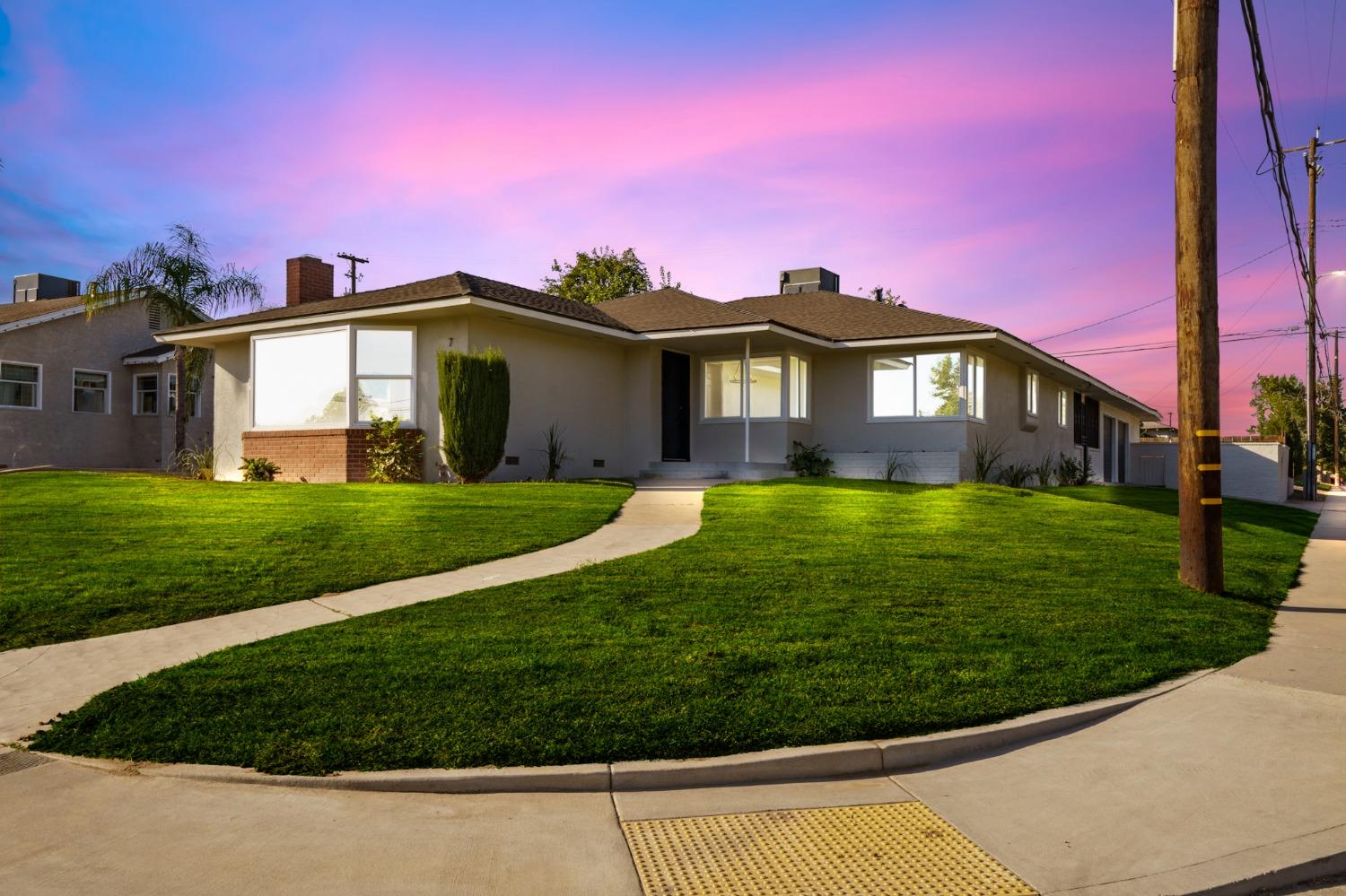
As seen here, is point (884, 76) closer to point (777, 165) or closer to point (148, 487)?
point (777, 165)

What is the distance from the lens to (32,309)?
1070 inches

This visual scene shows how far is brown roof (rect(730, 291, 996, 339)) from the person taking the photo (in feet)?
63.6

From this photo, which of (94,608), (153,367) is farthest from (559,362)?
Result: (153,367)

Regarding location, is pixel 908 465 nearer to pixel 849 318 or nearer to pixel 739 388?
pixel 739 388

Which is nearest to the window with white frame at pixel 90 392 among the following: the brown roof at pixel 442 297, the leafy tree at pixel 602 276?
the brown roof at pixel 442 297

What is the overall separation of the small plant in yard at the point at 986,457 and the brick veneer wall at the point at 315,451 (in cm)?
1144

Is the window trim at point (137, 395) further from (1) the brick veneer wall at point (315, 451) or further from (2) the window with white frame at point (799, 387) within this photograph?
(2) the window with white frame at point (799, 387)

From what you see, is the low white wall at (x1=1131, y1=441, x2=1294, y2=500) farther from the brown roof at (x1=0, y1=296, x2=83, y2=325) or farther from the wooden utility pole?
the brown roof at (x1=0, y1=296, x2=83, y2=325)

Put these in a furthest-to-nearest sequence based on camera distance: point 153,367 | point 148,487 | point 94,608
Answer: point 153,367 → point 148,487 → point 94,608

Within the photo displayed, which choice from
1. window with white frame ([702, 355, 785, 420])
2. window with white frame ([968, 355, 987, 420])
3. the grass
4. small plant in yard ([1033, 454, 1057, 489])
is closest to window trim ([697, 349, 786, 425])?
window with white frame ([702, 355, 785, 420])

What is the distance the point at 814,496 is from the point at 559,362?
650 centimetres

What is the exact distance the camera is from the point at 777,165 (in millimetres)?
19172

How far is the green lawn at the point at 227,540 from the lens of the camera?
7145mm

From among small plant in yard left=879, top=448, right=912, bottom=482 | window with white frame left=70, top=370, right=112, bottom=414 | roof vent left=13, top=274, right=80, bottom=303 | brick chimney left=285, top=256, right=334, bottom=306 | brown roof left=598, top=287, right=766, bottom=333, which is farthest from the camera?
roof vent left=13, top=274, right=80, bottom=303
